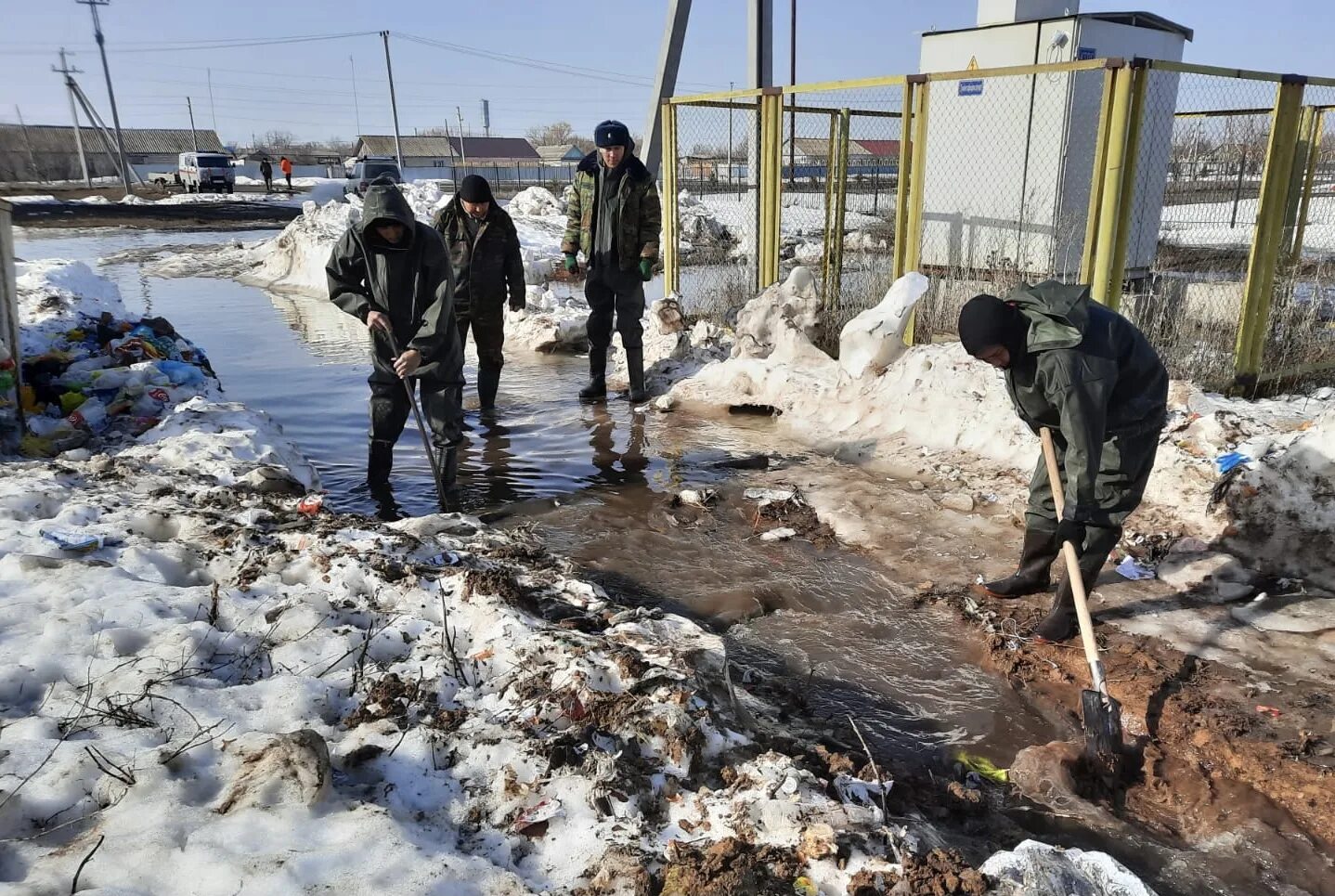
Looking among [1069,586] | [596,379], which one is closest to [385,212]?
[596,379]

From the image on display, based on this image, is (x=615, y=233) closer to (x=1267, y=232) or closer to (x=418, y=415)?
(x=418, y=415)

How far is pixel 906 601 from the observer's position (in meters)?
4.16

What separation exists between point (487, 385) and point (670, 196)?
332cm

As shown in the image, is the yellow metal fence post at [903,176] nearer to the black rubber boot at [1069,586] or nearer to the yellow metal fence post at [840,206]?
the yellow metal fence post at [840,206]

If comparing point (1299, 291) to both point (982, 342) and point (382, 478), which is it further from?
point (382, 478)

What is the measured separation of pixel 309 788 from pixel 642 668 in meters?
1.10

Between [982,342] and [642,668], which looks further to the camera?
[982,342]

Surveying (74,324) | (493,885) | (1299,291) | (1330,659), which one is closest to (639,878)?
(493,885)

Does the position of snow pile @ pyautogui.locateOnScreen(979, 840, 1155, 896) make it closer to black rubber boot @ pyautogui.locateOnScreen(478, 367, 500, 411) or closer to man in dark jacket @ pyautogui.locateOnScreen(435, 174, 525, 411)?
man in dark jacket @ pyautogui.locateOnScreen(435, 174, 525, 411)

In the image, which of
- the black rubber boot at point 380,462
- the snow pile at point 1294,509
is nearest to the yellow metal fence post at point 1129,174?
the snow pile at point 1294,509

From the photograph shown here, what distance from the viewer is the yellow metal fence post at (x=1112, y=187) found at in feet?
17.3

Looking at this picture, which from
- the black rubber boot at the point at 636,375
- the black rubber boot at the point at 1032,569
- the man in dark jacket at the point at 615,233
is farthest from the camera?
the black rubber boot at the point at 636,375

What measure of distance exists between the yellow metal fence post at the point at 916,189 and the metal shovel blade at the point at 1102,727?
4.18 meters

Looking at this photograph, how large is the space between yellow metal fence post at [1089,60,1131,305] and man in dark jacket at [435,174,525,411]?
4.33 metres
